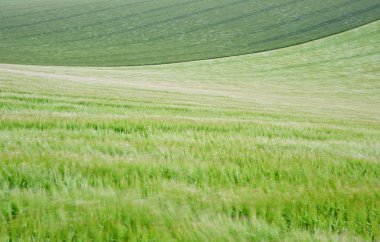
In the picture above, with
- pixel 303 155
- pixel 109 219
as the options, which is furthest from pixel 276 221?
pixel 303 155

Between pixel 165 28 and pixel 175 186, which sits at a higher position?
pixel 165 28

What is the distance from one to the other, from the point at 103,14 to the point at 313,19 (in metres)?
43.8

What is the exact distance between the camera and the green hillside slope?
188 ft

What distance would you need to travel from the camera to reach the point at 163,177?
351 cm

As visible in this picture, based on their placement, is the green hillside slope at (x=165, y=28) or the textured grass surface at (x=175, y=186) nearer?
the textured grass surface at (x=175, y=186)

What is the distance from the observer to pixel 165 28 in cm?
6969

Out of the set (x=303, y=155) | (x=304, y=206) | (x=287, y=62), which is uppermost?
(x=304, y=206)

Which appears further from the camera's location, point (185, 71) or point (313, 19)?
point (313, 19)

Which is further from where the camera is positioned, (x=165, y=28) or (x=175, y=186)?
(x=165, y=28)

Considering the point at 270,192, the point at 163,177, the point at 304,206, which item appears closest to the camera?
the point at 304,206

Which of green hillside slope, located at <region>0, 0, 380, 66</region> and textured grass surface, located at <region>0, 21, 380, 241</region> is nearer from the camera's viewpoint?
textured grass surface, located at <region>0, 21, 380, 241</region>

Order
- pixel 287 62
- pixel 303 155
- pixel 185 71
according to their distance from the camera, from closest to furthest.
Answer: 1. pixel 303 155
2. pixel 185 71
3. pixel 287 62

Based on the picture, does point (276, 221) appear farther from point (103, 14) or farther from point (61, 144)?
point (103, 14)

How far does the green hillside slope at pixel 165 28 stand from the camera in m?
57.2
